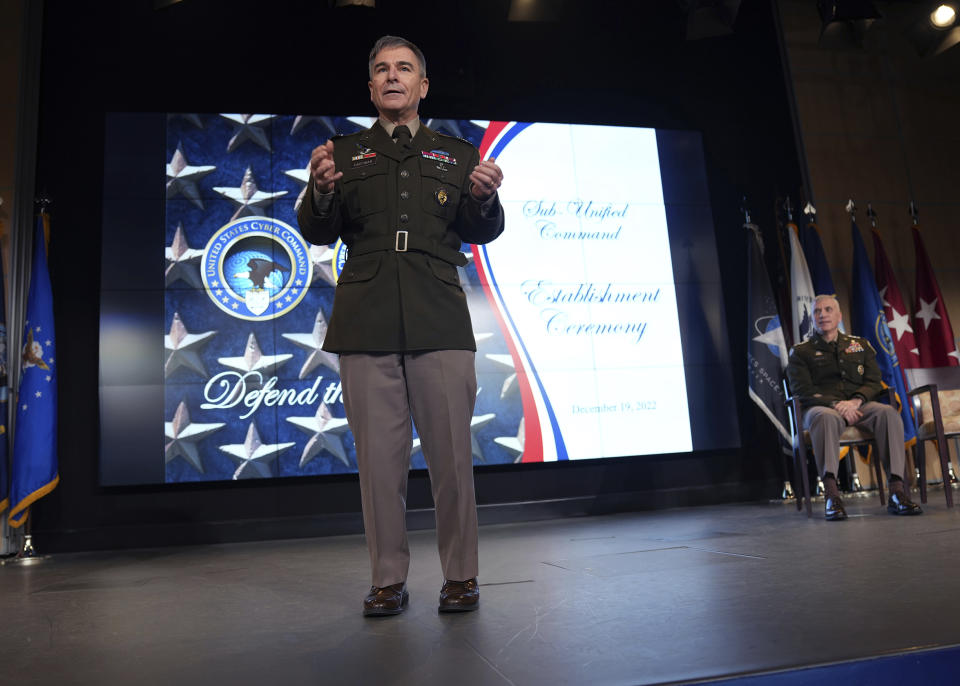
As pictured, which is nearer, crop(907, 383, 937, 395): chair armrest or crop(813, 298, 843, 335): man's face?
crop(907, 383, 937, 395): chair armrest

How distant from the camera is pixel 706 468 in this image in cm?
508

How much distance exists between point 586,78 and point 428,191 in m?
3.98

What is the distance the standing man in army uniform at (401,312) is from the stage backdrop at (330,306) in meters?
2.43

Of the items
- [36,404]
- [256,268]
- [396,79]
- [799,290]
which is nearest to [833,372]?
[799,290]

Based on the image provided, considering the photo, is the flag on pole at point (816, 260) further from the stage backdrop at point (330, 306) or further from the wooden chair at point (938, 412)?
the wooden chair at point (938, 412)

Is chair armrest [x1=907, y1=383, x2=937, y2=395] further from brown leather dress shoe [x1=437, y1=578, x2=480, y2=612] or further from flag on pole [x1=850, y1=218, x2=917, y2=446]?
brown leather dress shoe [x1=437, y1=578, x2=480, y2=612]

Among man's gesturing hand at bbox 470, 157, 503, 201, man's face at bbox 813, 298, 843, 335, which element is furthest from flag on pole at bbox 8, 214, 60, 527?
man's face at bbox 813, 298, 843, 335

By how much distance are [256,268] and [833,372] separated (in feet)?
11.4

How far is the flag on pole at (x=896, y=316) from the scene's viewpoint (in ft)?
17.4

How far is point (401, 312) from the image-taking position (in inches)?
72.7

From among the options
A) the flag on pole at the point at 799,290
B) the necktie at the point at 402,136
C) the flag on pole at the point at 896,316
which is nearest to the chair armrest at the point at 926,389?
the flag on pole at the point at 799,290

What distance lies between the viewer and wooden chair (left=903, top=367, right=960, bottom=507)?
3.73 meters

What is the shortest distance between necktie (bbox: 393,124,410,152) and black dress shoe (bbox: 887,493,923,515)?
116 inches

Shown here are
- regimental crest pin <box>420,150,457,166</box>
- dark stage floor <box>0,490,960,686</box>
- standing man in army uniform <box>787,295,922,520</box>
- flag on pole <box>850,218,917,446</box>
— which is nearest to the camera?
dark stage floor <box>0,490,960,686</box>
